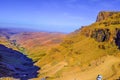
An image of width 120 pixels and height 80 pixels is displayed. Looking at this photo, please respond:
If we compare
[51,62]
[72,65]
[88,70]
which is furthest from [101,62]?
[51,62]

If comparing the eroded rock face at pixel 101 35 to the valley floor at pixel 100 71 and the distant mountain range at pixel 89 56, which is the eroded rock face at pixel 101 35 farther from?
the valley floor at pixel 100 71

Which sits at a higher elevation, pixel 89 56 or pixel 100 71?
pixel 89 56

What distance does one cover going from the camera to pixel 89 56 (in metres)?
142

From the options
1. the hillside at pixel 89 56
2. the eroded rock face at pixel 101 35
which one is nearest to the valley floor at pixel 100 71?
the hillside at pixel 89 56

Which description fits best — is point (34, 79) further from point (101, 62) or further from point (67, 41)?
point (67, 41)

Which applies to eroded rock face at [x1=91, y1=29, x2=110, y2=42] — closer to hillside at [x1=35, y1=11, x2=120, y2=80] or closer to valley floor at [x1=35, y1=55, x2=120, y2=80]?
hillside at [x1=35, y1=11, x2=120, y2=80]

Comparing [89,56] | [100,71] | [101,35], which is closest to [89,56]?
[89,56]

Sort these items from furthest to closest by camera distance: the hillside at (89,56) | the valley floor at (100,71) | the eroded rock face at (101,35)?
the eroded rock face at (101,35) → the hillside at (89,56) → the valley floor at (100,71)

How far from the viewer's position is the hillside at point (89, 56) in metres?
119

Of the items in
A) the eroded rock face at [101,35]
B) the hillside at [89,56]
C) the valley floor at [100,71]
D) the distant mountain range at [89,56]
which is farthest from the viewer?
the eroded rock face at [101,35]

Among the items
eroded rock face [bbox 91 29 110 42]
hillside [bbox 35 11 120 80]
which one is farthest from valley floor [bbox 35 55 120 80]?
eroded rock face [bbox 91 29 110 42]

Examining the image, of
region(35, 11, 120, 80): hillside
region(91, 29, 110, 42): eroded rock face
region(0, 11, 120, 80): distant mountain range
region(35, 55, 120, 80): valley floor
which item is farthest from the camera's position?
region(91, 29, 110, 42): eroded rock face

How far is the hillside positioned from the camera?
119 m

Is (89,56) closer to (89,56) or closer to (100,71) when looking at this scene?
(89,56)
